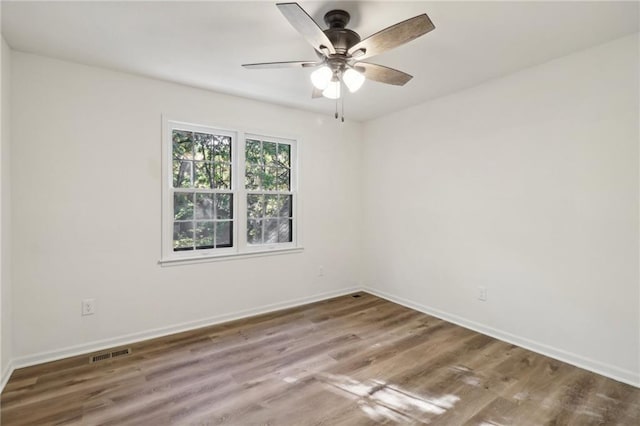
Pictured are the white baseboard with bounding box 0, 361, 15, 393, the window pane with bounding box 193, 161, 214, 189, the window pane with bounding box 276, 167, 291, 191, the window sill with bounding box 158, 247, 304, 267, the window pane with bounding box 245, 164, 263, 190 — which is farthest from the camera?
the window pane with bounding box 276, 167, 291, 191

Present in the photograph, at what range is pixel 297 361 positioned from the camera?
257 centimetres

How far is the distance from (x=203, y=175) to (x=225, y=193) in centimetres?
30

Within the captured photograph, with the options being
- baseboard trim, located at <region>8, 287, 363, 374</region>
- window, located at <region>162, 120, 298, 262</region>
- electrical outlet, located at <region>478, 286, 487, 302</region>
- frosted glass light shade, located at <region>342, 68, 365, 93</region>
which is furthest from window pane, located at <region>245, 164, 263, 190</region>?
electrical outlet, located at <region>478, 286, 487, 302</region>

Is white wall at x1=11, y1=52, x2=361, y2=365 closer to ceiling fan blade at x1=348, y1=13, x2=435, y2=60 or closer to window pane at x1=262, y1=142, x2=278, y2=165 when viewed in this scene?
window pane at x1=262, y1=142, x2=278, y2=165

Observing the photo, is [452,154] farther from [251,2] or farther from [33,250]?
[33,250]

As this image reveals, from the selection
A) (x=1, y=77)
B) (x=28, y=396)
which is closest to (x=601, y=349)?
(x=28, y=396)

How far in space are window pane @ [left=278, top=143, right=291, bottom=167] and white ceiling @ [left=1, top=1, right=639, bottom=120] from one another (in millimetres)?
1025

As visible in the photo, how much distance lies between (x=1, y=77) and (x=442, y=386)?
12.6 feet

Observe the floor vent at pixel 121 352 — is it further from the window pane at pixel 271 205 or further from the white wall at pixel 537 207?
the white wall at pixel 537 207

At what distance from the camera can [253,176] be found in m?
3.68

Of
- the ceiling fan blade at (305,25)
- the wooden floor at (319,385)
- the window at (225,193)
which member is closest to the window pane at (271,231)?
the window at (225,193)

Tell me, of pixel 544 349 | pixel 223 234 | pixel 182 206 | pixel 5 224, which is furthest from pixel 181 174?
pixel 544 349

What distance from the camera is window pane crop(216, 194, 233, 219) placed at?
11.3ft

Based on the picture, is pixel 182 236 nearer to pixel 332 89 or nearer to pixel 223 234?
pixel 223 234
